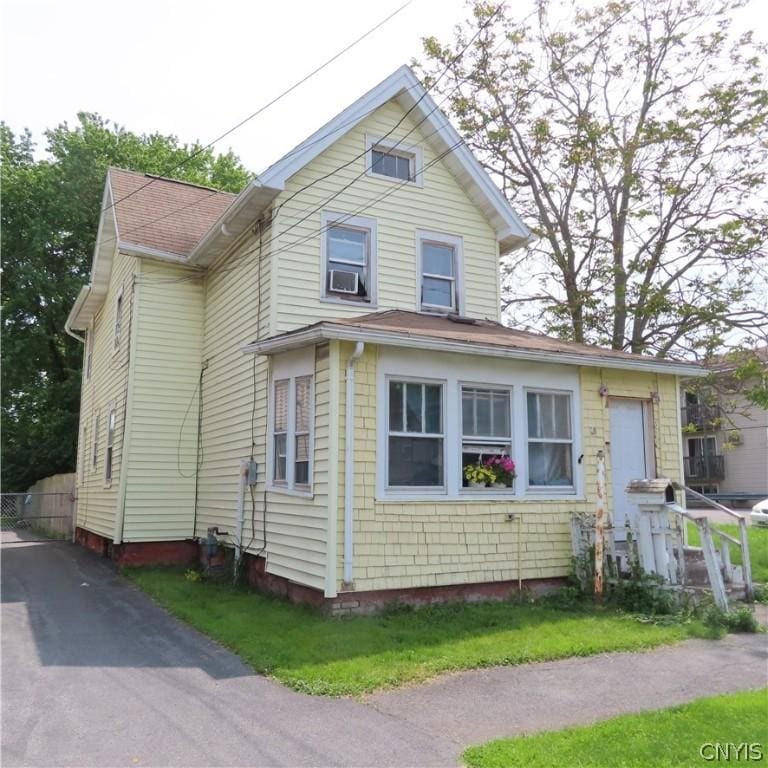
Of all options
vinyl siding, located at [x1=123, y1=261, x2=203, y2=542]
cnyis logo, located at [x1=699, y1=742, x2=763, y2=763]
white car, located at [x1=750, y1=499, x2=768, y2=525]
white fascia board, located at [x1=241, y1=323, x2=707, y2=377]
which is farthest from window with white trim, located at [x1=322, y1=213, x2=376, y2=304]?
white car, located at [x1=750, y1=499, x2=768, y2=525]

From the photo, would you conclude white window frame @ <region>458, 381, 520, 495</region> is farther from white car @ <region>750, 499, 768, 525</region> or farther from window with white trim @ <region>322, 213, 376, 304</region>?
white car @ <region>750, 499, 768, 525</region>

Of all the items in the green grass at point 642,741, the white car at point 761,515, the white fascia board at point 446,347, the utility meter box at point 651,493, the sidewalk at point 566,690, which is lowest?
the sidewalk at point 566,690

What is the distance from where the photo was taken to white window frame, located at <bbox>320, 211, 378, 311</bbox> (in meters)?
11.6

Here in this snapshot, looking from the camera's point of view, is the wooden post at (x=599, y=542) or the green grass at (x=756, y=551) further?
the green grass at (x=756, y=551)

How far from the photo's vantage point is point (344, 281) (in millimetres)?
11812

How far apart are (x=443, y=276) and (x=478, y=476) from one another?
15.2 feet

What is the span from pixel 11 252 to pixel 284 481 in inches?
885

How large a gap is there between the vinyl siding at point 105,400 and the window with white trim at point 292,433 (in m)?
4.55

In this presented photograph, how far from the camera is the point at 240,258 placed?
496 inches

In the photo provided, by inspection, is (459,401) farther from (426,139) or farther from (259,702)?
(426,139)

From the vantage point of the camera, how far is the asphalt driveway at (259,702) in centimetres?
487

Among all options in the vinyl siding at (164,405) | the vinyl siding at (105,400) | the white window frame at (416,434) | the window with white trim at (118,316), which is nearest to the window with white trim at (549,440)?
the white window frame at (416,434)

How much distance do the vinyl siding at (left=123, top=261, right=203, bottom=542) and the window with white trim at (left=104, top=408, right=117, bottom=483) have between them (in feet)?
5.82

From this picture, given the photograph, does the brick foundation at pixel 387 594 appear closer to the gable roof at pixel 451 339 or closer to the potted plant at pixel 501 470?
the potted plant at pixel 501 470
